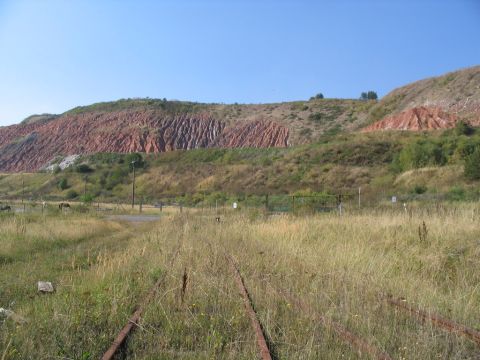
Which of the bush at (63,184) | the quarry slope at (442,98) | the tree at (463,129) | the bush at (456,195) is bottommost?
the bush at (456,195)

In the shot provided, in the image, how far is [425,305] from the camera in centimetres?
593

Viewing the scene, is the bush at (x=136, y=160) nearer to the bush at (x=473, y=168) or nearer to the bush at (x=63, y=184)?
the bush at (x=63, y=184)

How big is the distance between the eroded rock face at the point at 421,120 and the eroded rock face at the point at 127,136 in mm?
24796

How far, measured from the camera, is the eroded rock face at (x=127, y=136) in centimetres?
10012

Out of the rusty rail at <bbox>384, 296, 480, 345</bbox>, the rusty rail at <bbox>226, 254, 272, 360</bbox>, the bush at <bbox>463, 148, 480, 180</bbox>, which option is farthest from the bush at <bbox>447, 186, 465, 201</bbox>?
the rusty rail at <bbox>384, 296, 480, 345</bbox>

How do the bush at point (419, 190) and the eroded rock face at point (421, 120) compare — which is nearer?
the bush at point (419, 190)

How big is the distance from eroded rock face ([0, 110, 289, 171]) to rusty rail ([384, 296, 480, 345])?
8820 cm

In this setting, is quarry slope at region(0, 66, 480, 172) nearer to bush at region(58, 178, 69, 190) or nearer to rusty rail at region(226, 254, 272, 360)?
bush at region(58, 178, 69, 190)

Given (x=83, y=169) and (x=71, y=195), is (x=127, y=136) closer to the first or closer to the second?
(x=83, y=169)

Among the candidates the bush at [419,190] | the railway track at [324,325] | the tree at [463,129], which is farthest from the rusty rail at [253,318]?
the tree at [463,129]

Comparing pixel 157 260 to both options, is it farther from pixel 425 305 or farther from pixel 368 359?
pixel 368 359

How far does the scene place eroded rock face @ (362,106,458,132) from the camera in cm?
6616

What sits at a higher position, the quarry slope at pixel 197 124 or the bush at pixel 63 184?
the quarry slope at pixel 197 124

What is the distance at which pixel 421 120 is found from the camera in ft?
226
